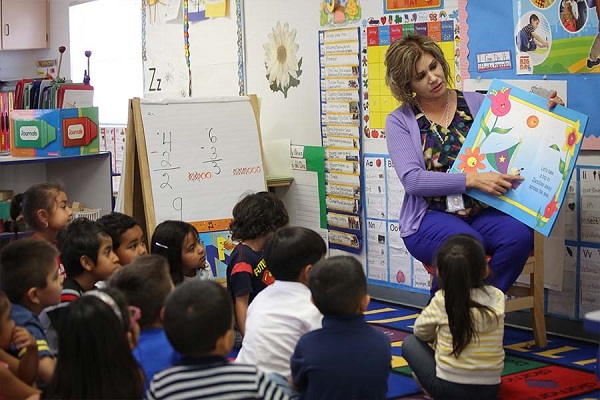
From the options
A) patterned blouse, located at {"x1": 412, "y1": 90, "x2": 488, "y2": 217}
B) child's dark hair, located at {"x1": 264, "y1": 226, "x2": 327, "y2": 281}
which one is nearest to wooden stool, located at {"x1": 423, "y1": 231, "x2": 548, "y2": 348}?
patterned blouse, located at {"x1": 412, "y1": 90, "x2": 488, "y2": 217}

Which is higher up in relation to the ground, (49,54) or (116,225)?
(49,54)

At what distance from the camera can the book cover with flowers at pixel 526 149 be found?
3354 mm

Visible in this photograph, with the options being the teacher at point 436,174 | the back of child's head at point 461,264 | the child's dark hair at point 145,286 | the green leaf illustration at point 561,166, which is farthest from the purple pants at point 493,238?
the child's dark hair at point 145,286

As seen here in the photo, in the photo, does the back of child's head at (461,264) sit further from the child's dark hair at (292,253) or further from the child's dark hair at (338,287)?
the child's dark hair at (338,287)

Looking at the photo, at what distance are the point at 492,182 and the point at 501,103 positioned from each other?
34cm

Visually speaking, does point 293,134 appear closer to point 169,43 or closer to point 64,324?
point 169,43

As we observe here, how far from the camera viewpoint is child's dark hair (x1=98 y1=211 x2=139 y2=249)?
330cm

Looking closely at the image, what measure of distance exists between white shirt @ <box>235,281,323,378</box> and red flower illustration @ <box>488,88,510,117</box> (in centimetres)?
138

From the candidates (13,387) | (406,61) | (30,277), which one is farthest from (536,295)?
(13,387)

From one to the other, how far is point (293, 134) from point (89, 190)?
3.92 feet

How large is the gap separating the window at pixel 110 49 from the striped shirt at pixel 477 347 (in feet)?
14.5

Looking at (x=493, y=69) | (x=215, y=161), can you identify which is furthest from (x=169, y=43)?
(x=493, y=69)

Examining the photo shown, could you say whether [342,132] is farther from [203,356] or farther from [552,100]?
[203,356]

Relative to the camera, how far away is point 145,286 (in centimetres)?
229
